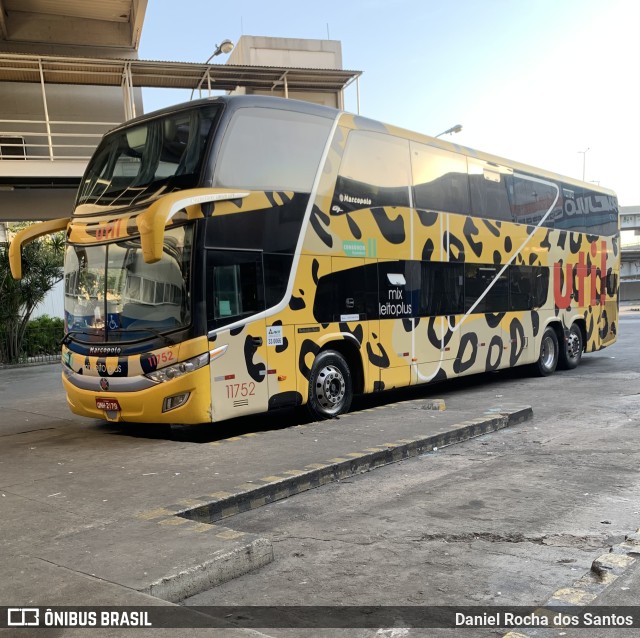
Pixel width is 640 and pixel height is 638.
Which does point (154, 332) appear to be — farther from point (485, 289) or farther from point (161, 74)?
point (161, 74)

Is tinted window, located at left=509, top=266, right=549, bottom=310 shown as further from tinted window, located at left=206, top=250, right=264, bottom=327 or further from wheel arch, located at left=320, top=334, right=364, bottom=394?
tinted window, located at left=206, top=250, right=264, bottom=327

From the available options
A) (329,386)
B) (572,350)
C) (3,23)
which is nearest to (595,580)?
(329,386)

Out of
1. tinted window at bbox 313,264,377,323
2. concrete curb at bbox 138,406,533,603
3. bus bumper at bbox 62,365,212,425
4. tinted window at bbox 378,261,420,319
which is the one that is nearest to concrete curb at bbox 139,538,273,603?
concrete curb at bbox 138,406,533,603

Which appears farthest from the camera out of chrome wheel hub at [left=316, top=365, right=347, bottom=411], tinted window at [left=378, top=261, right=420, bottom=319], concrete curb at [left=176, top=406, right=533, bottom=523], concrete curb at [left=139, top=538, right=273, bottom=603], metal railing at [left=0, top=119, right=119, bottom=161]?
metal railing at [left=0, top=119, right=119, bottom=161]

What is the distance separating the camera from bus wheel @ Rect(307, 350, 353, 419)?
9.54 metres

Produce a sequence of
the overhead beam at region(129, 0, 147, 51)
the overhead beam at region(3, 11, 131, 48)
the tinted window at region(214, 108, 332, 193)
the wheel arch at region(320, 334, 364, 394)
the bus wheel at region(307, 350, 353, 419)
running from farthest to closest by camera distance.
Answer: the overhead beam at region(3, 11, 131, 48) → the overhead beam at region(129, 0, 147, 51) → the wheel arch at region(320, 334, 364, 394) → the bus wheel at region(307, 350, 353, 419) → the tinted window at region(214, 108, 332, 193)

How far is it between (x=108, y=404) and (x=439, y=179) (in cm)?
684

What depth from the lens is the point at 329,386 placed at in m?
9.78

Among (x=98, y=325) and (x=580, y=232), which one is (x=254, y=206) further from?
(x=580, y=232)

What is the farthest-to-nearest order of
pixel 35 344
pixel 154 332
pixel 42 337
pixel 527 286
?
pixel 42 337 → pixel 35 344 → pixel 527 286 → pixel 154 332

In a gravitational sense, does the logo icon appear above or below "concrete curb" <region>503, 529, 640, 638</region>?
above

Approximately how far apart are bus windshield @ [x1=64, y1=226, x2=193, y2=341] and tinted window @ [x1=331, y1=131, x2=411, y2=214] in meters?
2.72

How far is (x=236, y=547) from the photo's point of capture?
4.42 metres

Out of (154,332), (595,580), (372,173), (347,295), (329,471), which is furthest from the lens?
(372,173)
